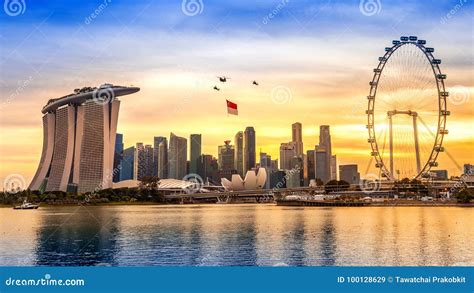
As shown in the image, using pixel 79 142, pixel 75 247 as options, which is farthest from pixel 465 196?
pixel 75 247

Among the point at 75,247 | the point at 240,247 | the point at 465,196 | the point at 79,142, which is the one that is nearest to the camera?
the point at 240,247

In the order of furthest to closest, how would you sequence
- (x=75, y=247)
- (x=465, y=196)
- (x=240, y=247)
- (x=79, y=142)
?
(x=79, y=142)
(x=465, y=196)
(x=75, y=247)
(x=240, y=247)

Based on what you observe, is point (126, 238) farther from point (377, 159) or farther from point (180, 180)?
point (180, 180)

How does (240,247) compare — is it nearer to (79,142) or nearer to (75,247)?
(75,247)

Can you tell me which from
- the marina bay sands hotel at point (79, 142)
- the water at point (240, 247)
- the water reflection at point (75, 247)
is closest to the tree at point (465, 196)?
the water at point (240, 247)

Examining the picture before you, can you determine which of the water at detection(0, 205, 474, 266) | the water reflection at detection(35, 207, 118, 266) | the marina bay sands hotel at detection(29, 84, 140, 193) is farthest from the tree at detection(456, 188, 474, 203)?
the water reflection at detection(35, 207, 118, 266)

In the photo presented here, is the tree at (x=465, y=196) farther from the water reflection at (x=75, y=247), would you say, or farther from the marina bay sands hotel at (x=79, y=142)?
the water reflection at (x=75, y=247)

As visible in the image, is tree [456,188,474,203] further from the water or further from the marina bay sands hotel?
the marina bay sands hotel

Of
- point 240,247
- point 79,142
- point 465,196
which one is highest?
point 79,142

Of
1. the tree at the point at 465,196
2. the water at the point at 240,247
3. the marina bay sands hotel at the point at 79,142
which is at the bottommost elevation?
the water at the point at 240,247

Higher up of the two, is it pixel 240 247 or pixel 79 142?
pixel 79 142
